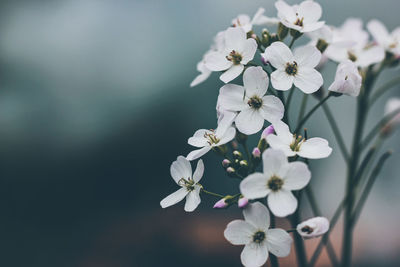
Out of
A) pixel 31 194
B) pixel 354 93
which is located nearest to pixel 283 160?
pixel 354 93

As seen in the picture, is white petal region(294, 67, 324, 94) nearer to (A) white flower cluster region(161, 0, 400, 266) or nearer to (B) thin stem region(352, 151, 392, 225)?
(A) white flower cluster region(161, 0, 400, 266)

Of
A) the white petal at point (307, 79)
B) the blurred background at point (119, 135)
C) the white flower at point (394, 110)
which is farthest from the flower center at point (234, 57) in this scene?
the blurred background at point (119, 135)

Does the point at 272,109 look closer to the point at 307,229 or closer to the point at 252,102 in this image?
the point at 252,102

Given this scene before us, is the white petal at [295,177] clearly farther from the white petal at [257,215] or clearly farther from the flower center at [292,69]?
the flower center at [292,69]

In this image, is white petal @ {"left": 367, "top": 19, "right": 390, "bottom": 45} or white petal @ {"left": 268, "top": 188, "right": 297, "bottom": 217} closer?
white petal @ {"left": 268, "top": 188, "right": 297, "bottom": 217}

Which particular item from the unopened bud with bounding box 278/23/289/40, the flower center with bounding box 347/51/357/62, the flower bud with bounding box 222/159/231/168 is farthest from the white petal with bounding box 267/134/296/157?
the flower center with bounding box 347/51/357/62

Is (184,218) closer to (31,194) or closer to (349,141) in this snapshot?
(31,194)
